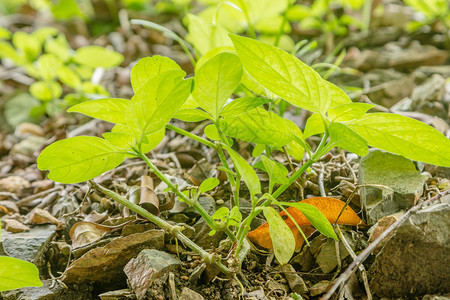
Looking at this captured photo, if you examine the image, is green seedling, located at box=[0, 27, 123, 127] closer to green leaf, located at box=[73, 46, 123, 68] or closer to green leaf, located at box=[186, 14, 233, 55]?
green leaf, located at box=[73, 46, 123, 68]

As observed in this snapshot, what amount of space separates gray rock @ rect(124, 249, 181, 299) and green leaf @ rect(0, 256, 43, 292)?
0.50ft

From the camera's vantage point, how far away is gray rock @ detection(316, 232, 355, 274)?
29.4 inches

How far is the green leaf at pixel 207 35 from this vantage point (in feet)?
3.29

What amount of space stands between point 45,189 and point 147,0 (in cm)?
145

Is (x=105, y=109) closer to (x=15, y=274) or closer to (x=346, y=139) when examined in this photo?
(x=15, y=274)

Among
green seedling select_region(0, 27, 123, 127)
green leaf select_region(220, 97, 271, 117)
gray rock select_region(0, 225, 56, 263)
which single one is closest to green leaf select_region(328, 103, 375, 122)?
green leaf select_region(220, 97, 271, 117)

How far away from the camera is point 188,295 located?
0.66 m

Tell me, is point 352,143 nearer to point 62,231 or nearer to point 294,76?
point 294,76

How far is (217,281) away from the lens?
72 centimetres

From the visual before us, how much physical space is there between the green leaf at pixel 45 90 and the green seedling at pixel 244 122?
101 cm

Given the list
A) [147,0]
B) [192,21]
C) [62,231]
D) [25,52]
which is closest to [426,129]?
[192,21]

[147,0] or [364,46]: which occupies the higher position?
[147,0]

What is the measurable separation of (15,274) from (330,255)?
541 millimetres

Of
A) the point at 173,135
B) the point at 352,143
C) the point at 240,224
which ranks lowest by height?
the point at 173,135
